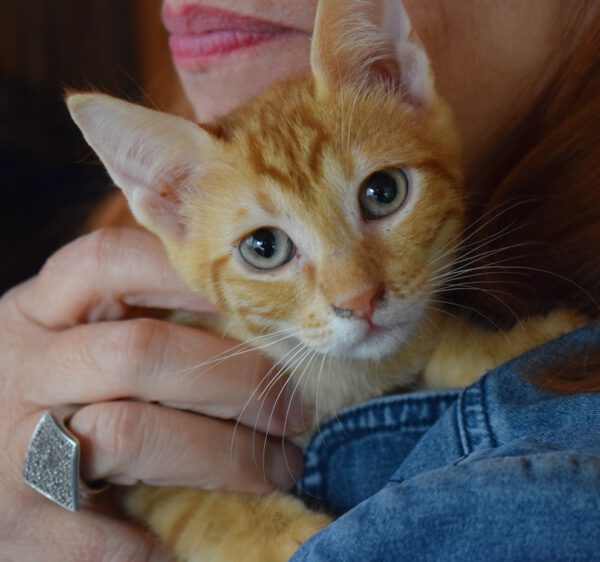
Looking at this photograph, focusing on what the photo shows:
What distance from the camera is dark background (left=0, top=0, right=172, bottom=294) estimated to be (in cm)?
275

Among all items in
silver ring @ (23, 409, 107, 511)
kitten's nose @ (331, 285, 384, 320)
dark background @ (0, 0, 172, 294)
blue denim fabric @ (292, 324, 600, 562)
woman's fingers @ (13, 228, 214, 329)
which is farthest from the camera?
dark background @ (0, 0, 172, 294)

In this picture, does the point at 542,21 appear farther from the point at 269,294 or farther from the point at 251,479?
the point at 251,479

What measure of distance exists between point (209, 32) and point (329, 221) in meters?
0.47

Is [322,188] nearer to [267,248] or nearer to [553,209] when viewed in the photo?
[267,248]

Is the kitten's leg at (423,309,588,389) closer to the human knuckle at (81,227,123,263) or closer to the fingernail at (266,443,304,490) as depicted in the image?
the fingernail at (266,443,304,490)

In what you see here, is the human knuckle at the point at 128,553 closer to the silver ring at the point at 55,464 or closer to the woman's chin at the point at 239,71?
the silver ring at the point at 55,464

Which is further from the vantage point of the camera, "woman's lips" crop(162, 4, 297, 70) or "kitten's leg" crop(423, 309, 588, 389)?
"woman's lips" crop(162, 4, 297, 70)

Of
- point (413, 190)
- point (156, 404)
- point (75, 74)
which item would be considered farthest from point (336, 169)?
point (75, 74)

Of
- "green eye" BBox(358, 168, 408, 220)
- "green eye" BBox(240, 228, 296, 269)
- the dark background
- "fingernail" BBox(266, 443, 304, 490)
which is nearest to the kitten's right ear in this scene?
"green eye" BBox(240, 228, 296, 269)

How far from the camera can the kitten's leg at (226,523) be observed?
38.7 inches

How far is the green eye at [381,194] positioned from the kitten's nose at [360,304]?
0.12 m

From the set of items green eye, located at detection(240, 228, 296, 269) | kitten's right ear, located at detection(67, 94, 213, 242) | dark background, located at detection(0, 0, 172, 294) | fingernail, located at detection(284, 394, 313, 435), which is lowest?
dark background, located at detection(0, 0, 172, 294)

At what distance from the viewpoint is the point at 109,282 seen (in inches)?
45.1

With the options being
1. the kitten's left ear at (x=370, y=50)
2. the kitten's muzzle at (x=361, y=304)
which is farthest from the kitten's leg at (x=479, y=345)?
the kitten's left ear at (x=370, y=50)
